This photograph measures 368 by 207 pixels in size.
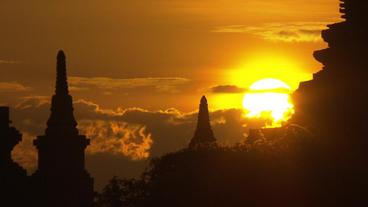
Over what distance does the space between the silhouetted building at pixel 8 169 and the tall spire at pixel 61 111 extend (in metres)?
17.0

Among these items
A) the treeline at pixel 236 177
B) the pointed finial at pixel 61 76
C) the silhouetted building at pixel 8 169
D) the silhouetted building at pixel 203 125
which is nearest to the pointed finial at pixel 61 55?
the pointed finial at pixel 61 76

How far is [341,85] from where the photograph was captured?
112562mm

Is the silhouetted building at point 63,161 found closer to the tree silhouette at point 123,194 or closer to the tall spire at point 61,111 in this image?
the tall spire at point 61,111

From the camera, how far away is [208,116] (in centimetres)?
15662

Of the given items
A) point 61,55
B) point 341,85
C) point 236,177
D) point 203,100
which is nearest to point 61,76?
point 61,55

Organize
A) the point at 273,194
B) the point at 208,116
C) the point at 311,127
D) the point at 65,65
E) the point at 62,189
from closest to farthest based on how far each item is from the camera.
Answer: the point at 273,194 < the point at 311,127 < the point at 62,189 < the point at 65,65 < the point at 208,116

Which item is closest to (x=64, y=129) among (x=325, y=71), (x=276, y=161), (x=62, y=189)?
(x=62, y=189)

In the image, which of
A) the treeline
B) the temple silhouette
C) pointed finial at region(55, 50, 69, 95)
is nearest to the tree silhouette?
the treeline

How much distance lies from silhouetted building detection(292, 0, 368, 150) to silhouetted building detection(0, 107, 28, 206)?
1778 cm

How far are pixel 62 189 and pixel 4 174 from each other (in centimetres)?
1739

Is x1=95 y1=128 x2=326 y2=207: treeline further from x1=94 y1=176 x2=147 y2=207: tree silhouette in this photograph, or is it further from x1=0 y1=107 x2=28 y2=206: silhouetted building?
x1=0 y1=107 x2=28 y2=206: silhouetted building

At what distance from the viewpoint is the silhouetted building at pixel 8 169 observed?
115812mm

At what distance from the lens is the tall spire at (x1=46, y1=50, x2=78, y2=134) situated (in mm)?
134750

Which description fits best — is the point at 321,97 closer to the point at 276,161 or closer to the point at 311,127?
the point at 311,127
